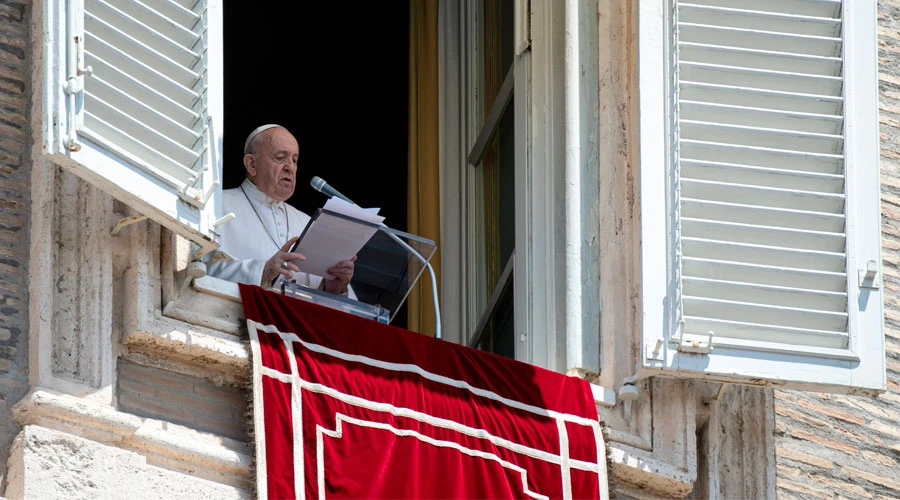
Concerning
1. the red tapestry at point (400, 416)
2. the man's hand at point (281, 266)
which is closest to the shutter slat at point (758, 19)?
the red tapestry at point (400, 416)

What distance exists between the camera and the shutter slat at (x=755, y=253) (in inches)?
312

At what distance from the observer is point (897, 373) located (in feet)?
29.1

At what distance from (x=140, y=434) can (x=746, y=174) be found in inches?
88.4

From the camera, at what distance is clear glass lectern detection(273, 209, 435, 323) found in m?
7.90

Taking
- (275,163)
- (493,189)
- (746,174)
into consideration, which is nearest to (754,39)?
(746,174)

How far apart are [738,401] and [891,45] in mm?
1857

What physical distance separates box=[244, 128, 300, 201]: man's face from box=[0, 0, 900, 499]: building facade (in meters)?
0.84

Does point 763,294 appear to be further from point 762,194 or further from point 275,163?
point 275,163

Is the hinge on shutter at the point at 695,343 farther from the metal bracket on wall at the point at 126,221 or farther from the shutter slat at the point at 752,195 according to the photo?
the metal bracket on wall at the point at 126,221

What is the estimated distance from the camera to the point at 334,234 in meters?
7.75

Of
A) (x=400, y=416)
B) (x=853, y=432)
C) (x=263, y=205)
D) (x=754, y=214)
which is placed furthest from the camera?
(x=263, y=205)

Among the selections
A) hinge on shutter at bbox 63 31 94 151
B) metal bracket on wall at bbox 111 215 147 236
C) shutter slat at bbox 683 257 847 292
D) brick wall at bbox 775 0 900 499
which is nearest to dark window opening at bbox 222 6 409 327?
brick wall at bbox 775 0 900 499

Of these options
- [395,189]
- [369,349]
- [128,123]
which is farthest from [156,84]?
[395,189]

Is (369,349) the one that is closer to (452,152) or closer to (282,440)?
(282,440)
